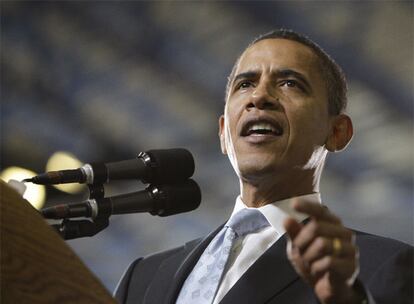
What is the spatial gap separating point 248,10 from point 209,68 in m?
0.47

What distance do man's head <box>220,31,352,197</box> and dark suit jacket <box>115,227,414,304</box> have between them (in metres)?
0.23

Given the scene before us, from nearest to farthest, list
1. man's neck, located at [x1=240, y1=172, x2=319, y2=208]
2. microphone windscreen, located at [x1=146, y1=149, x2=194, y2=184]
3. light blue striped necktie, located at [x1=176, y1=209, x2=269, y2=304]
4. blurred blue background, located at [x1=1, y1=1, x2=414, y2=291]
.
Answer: microphone windscreen, located at [x1=146, y1=149, x2=194, y2=184] → light blue striped necktie, located at [x1=176, y1=209, x2=269, y2=304] → man's neck, located at [x1=240, y1=172, x2=319, y2=208] → blurred blue background, located at [x1=1, y1=1, x2=414, y2=291]

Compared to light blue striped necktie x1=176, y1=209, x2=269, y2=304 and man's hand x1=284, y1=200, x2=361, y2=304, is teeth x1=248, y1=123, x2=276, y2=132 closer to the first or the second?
light blue striped necktie x1=176, y1=209, x2=269, y2=304

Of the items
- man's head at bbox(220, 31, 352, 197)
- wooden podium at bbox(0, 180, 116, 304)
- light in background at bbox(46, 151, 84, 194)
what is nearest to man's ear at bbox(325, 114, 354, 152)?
man's head at bbox(220, 31, 352, 197)

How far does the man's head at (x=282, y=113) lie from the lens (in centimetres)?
185

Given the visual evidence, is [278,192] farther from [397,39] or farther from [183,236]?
[183,236]

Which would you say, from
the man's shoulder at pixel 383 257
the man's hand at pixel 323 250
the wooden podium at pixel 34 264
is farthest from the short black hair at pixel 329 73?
the wooden podium at pixel 34 264

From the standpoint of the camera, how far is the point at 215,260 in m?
1.75

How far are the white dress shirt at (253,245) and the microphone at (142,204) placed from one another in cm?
31

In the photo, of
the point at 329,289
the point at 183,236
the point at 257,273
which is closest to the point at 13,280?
the point at 329,289

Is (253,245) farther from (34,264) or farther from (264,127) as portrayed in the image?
(34,264)

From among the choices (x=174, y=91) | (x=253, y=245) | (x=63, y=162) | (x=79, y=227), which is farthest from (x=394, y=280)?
(x=63, y=162)

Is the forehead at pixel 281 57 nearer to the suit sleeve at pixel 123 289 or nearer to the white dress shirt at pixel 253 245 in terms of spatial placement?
the white dress shirt at pixel 253 245

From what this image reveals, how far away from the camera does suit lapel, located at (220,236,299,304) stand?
1561 mm
